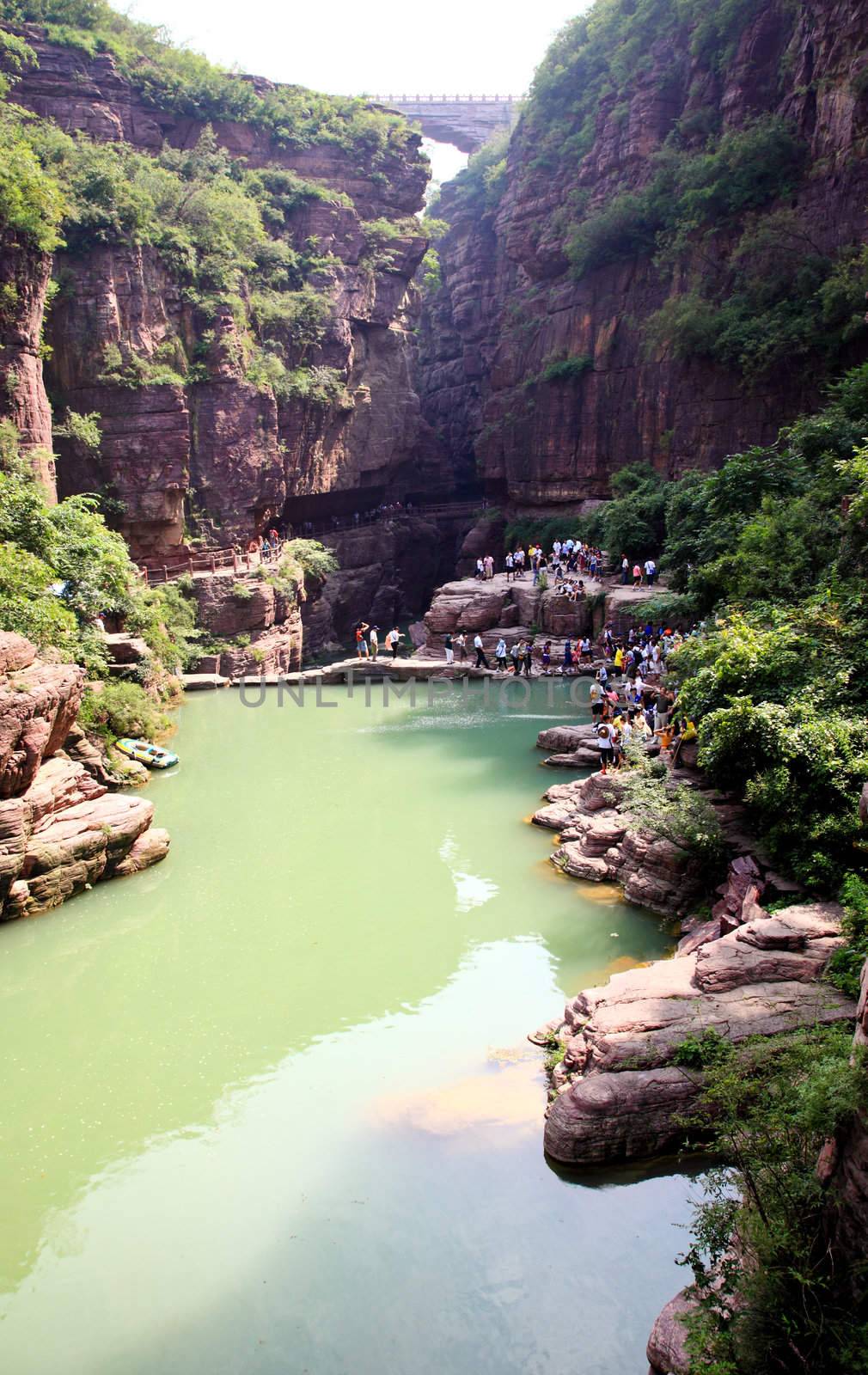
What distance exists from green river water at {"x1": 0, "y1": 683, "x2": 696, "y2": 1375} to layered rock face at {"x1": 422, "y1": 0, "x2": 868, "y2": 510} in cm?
2001

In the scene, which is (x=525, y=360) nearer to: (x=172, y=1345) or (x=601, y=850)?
(x=601, y=850)

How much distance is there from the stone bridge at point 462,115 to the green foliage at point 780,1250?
198 feet

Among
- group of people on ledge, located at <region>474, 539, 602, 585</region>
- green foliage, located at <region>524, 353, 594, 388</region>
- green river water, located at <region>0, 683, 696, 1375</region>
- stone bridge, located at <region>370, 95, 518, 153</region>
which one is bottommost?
green river water, located at <region>0, 683, 696, 1375</region>

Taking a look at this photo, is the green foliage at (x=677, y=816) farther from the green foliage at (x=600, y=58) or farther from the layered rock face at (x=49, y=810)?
the green foliage at (x=600, y=58)

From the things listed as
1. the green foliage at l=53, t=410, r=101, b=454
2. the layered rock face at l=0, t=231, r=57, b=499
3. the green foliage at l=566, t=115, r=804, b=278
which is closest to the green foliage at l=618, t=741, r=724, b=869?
the layered rock face at l=0, t=231, r=57, b=499

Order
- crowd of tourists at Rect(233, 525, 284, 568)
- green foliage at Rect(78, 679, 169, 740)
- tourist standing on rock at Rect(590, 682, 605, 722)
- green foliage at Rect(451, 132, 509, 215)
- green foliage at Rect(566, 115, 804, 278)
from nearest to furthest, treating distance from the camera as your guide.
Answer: green foliage at Rect(78, 679, 169, 740)
tourist standing on rock at Rect(590, 682, 605, 722)
green foliage at Rect(566, 115, 804, 278)
crowd of tourists at Rect(233, 525, 284, 568)
green foliage at Rect(451, 132, 509, 215)

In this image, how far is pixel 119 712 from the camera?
672 inches

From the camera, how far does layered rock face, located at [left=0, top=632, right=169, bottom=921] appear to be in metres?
11.1

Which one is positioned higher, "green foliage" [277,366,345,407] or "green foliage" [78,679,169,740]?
"green foliage" [277,366,345,407]

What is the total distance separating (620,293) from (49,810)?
92.4 feet

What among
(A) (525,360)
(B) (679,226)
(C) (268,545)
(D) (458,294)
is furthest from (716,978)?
(D) (458,294)

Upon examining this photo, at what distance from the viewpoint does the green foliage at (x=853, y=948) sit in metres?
7.45

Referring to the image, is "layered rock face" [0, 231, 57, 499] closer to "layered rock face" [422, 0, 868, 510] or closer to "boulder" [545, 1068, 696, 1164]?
"layered rock face" [422, 0, 868, 510]

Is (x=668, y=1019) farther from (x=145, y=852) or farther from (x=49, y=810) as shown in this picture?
(x=49, y=810)
